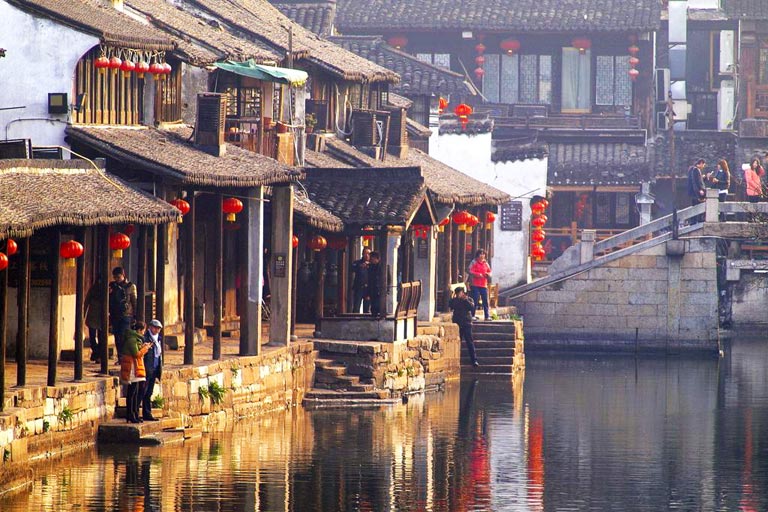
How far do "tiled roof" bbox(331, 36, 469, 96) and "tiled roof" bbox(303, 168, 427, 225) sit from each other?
15.5 m

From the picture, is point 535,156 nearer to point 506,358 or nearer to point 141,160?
point 506,358

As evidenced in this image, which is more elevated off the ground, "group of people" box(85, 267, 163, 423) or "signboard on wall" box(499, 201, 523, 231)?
"signboard on wall" box(499, 201, 523, 231)

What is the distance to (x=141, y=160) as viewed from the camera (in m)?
31.6

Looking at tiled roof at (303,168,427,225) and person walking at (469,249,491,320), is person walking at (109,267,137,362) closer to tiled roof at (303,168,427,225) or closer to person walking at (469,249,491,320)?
tiled roof at (303,168,427,225)

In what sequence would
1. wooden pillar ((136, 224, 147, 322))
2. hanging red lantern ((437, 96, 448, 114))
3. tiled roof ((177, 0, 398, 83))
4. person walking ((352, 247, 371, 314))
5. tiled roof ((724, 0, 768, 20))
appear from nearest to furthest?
1. wooden pillar ((136, 224, 147, 322))
2. person walking ((352, 247, 371, 314))
3. tiled roof ((177, 0, 398, 83))
4. hanging red lantern ((437, 96, 448, 114))
5. tiled roof ((724, 0, 768, 20))

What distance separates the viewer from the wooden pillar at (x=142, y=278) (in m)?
30.7

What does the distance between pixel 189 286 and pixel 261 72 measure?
6856 mm

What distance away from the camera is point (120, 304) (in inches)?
1212

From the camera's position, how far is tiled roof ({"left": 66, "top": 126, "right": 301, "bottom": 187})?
31625mm

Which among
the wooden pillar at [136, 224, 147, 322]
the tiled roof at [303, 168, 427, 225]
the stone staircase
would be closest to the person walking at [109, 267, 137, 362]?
the wooden pillar at [136, 224, 147, 322]

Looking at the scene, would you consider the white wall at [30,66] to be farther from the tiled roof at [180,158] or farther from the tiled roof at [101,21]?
the tiled roof at [180,158]

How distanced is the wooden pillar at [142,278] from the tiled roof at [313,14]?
22.6 meters

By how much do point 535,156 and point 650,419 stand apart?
67.5 feet

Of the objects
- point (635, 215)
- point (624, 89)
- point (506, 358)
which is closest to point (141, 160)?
point (506, 358)
